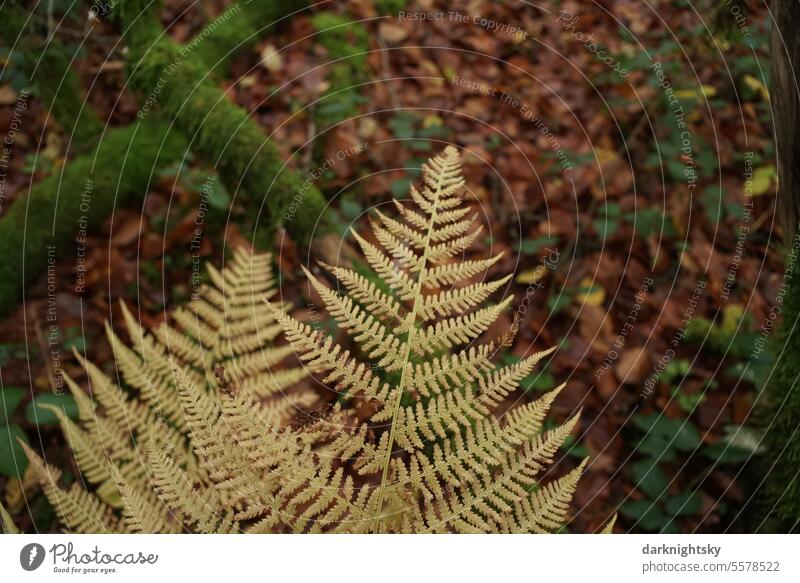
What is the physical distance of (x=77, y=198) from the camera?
7.38 feet

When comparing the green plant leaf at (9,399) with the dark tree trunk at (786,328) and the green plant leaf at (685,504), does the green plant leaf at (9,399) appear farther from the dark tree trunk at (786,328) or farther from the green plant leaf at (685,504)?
the dark tree trunk at (786,328)

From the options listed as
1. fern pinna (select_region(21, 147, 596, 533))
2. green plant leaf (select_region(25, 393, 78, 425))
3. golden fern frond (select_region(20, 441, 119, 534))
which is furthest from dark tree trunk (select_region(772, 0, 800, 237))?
green plant leaf (select_region(25, 393, 78, 425))

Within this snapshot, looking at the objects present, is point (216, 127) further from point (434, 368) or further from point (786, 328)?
point (786, 328)

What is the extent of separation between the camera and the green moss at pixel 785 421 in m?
1.54

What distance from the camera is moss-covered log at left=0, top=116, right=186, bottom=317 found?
2141mm

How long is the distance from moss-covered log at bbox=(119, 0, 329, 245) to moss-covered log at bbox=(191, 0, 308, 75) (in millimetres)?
160

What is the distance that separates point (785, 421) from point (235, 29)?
97.2 inches

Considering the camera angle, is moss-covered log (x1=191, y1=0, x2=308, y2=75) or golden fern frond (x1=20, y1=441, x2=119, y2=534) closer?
golden fern frond (x1=20, y1=441, x2=119, y2=534)

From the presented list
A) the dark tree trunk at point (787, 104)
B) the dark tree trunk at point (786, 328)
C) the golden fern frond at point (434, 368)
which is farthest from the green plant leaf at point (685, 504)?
the golden fern frond at point (434, 368)

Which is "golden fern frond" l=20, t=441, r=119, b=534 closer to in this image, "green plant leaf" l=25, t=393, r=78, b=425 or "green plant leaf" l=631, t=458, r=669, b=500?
Answer: "green plant leaf" l=25, t=393, r=78, b=425

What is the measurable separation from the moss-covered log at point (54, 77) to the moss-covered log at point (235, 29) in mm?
529

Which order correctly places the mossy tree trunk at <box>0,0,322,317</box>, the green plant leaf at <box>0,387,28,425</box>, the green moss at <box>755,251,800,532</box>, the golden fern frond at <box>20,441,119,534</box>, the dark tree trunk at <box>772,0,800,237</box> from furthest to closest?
the mossy tree trunk at <box>0,0,322,317</box>, the green plant leaf at <box>0,387,28,425</box>, the green moss at <box>755,251,800,532</box>, the dark tree trunk at <box>772,0,800,237</box>, the golden fern frond at <box>20,441,119,534</box>

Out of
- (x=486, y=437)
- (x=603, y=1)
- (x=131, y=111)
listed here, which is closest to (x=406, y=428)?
(x=486, y=437)
